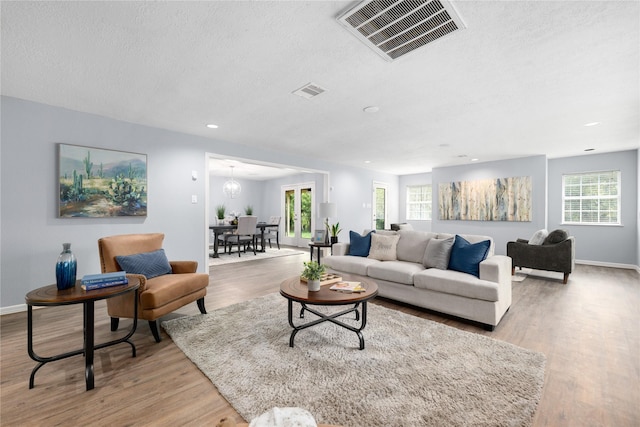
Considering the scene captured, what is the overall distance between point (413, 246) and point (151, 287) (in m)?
3.10

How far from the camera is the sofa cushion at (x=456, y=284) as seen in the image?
2.71 meters

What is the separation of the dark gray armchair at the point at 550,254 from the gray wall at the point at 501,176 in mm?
1567

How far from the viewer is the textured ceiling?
1.82 m

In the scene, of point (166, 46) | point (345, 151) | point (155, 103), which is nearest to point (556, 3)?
point (166, 46)

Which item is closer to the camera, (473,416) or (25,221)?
(473,416)

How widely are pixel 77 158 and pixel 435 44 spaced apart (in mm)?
4199

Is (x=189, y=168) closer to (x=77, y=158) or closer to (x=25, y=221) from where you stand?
(x=77, y=158)

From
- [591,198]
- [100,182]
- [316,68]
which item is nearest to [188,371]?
[316,68]

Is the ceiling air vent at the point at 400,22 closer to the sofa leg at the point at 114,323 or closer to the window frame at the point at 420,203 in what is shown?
the sofa leg at the point at 114,323

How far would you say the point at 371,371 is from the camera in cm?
200

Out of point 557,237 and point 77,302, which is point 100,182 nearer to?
point 77,302

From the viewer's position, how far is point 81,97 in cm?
312

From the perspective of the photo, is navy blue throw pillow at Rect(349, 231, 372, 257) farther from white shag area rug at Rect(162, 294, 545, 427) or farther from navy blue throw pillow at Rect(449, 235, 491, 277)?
white shag area rug at Rect(162, 294, 545, 427)

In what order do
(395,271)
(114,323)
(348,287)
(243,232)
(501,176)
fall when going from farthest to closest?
(243,232) → (501,176) → (395,271) → (114,323) → (348,287)
